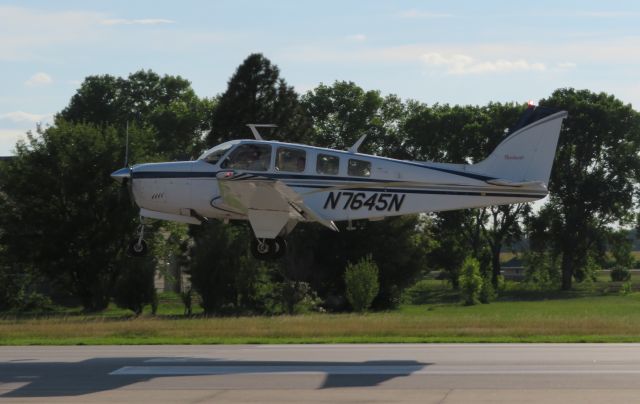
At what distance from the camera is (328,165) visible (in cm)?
2114

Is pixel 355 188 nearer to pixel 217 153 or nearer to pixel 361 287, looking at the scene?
pixel 217 153

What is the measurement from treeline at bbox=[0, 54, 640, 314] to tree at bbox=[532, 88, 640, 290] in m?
0.09

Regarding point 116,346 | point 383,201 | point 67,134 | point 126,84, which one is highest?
point 126,84

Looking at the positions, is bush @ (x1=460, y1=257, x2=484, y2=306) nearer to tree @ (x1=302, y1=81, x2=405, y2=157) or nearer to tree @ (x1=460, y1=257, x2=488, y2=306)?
tree @ (x1=460, y1=257, x2=488, y2=306)

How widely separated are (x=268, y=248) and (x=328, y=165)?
A: 241 cm

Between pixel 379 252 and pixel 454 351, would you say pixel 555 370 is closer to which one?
pixel 454 351

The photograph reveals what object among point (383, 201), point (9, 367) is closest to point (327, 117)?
point (383, 201)

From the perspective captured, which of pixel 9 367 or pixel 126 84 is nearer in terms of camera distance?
pixel 9 367

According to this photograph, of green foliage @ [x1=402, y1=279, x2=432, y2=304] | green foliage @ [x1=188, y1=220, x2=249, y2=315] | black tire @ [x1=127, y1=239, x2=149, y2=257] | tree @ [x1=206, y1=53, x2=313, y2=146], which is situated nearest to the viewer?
black tire @ [x1=127, y1=239, x2=149, y2=257]

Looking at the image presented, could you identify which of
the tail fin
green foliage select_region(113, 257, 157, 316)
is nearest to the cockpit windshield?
the tail fin

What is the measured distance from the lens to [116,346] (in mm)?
21812

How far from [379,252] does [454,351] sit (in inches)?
1211

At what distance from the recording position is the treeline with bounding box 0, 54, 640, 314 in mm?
41750

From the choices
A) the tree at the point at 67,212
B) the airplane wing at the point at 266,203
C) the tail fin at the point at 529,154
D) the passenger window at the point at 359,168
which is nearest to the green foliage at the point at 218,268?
the tree at the point at 67,212
